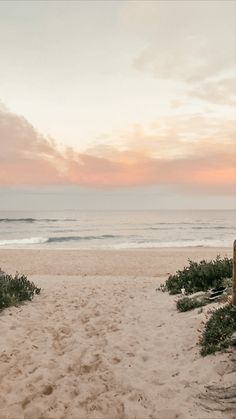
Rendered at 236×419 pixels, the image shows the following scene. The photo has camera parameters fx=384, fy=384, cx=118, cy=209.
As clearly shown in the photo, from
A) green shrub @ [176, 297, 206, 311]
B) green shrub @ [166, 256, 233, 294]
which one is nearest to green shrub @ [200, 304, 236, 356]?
green shrub @ [176, 297, 206, 311]

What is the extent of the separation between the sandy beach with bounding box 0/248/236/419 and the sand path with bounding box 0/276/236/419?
0.02 meters

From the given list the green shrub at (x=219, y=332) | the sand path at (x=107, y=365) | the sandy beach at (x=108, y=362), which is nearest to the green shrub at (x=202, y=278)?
the sandy beach at (x=108, y=362)

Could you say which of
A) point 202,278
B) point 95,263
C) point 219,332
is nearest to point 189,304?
point 202,278

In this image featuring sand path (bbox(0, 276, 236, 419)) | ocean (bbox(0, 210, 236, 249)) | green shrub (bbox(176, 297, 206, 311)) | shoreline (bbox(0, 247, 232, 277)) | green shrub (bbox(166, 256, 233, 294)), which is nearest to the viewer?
sand path (bbox(0, 276, 236, 419))

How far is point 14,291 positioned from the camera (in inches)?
472

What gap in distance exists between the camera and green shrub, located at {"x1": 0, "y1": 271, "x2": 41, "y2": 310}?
427 inches

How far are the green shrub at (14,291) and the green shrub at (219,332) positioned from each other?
18.9ft

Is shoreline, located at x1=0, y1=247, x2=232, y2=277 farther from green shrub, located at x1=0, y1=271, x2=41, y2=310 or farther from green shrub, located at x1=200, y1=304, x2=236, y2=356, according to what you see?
green shrub, located at x1=200, y1=304, x2=236, y2=356

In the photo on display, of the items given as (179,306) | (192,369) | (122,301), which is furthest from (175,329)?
(122,301)

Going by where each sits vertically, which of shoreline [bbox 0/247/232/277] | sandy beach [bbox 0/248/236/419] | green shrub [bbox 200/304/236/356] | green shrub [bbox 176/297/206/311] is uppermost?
green shrub [bbox 200/304/236/356]

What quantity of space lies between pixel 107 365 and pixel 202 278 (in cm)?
661

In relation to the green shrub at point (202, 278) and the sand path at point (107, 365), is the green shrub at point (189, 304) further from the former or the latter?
the green shrub at point (202, 278)

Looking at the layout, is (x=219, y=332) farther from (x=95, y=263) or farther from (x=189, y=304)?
(x=95, y=263)

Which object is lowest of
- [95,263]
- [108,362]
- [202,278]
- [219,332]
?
[95,263]
